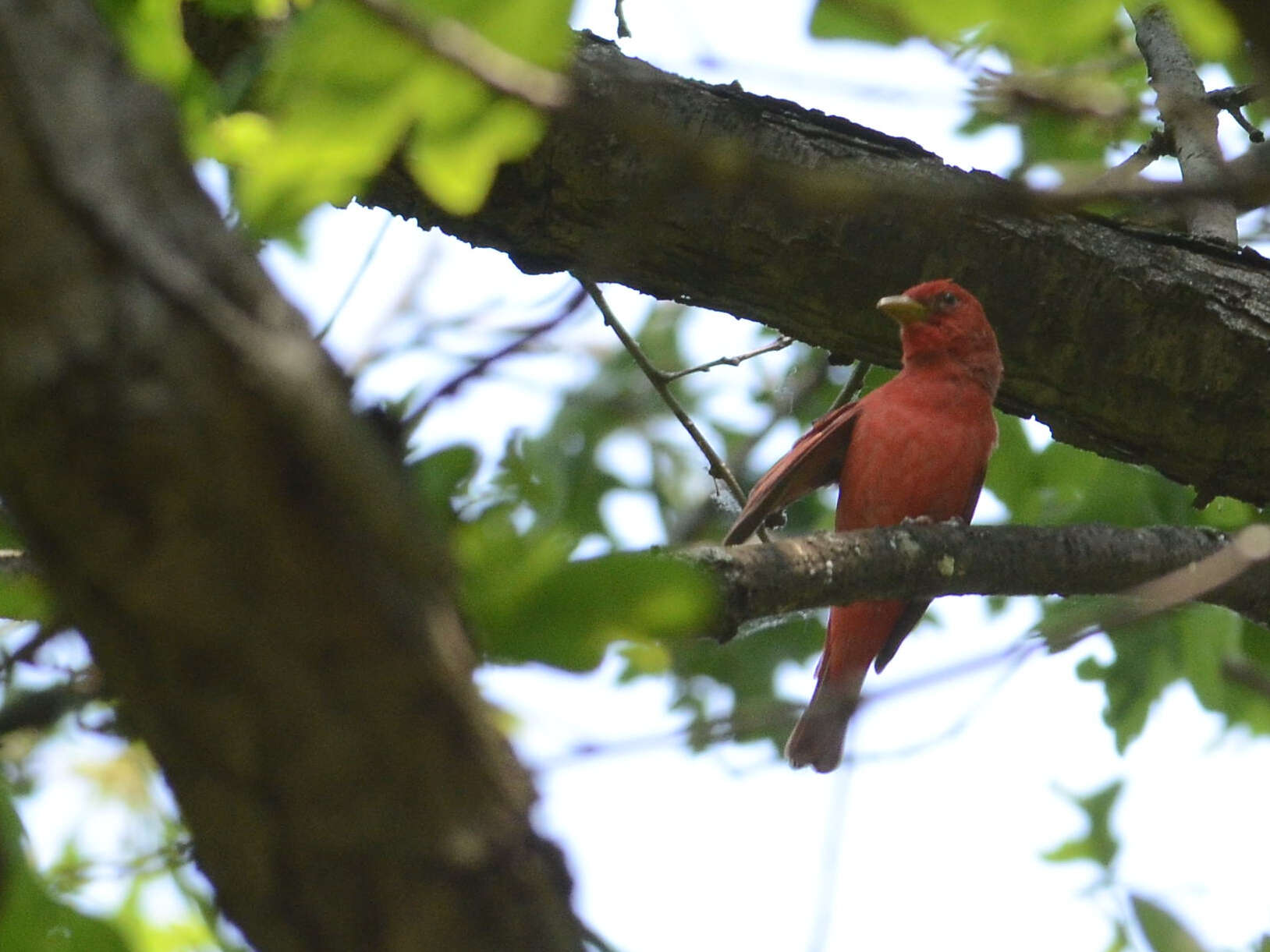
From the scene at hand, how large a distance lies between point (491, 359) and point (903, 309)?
141 inches

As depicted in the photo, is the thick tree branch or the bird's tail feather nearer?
the thick tree branch

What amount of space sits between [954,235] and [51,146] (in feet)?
12.0

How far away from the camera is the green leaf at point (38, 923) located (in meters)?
1.74

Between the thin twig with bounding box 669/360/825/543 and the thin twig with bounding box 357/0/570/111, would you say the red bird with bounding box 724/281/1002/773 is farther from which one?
the thin twig with bounding box 357/0/570/111

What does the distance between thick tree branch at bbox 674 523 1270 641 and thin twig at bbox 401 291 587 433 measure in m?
1.76

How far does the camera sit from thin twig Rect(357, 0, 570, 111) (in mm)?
1318

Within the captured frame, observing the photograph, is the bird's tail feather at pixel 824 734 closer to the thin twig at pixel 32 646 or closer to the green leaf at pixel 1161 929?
the green leaf at pixel 1161 929

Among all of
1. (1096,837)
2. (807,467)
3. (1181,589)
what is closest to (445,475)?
(1181,589)

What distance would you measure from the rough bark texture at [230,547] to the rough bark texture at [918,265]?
2880 mm

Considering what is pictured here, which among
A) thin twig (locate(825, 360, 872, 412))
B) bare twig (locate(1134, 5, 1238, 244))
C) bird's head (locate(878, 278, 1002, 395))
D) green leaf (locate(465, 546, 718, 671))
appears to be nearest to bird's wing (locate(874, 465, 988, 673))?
bird's head (locate(878, 278, 1002, 395))

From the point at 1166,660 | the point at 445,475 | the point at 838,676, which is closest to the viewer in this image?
the point at 445,475

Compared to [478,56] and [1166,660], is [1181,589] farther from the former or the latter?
[1166,660]

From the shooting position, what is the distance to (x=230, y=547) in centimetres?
124

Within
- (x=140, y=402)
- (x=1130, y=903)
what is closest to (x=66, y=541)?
(x=140, y=402)
